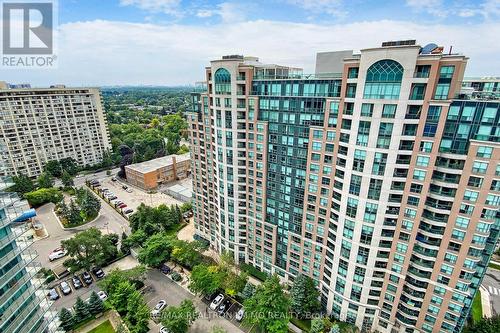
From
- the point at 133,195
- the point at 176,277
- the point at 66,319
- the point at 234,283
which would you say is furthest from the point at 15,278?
the point at 133,195

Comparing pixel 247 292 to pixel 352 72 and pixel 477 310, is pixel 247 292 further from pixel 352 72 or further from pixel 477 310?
pixel 477 310

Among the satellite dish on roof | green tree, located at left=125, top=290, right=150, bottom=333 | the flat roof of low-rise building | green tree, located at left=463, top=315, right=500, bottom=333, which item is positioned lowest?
green tree, located at left=125, top=290, right=150, bottom=333

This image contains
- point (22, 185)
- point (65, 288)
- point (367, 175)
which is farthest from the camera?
point (22, 185)

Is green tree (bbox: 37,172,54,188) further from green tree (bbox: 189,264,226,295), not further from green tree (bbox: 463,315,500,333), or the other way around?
green tree (bbox: 463,315,500,333)

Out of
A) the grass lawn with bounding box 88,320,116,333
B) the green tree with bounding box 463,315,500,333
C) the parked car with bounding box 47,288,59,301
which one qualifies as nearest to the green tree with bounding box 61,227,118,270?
the parked car with bounding box 47,288,59,301

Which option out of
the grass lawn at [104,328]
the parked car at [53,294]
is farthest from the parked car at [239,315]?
the parked car at [53,294]

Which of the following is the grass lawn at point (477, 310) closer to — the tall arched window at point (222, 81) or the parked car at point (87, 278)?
the tall arched window at point (222, 81)
